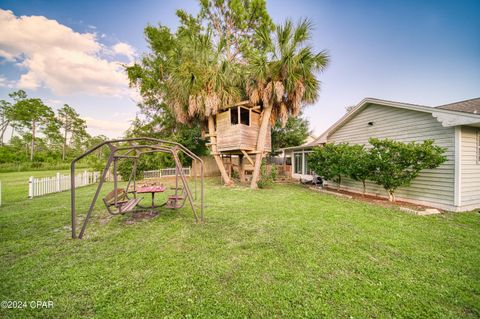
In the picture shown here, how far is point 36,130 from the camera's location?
37.4 m

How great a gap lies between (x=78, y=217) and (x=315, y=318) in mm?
6714

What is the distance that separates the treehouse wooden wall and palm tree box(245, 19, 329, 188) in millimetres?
864

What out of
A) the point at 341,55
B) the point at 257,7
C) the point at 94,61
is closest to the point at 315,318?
the point at 341,55

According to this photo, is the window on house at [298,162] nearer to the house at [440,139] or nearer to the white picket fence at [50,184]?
the house at [440,139]

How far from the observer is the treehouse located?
36.8ft

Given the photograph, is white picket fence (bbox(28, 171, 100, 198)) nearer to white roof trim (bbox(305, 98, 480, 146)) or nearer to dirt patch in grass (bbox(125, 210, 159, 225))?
dirt patch in grass (bbox(125, 210, 159, 225))

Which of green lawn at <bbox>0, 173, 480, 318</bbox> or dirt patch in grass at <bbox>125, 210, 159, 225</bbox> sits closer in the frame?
green lawn at <bbox>0, 173, 480, 318</bbox>

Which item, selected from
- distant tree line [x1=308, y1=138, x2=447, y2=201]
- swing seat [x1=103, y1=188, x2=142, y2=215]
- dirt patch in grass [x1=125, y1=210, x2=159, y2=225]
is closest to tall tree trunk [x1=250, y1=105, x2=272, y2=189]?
distant tree line [x1=308, y1=138, x2=447, y2=201]

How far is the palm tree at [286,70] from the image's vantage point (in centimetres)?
948

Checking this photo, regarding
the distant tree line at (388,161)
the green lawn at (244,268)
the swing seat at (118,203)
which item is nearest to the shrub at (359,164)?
the distant tree line at (388,161)

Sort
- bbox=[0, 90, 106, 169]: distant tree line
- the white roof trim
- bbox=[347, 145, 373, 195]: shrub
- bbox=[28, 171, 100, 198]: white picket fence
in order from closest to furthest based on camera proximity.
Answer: the white roof trim
bbox=[347, 145, 373, 195]: shrub
bbox=[28, 171, 100, 198]: white picket fence
bbox=[0, 90, 106, 169]: distant tree line

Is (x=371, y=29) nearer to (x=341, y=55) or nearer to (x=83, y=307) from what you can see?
(x=341, y=55)

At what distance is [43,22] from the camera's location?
29.3ft

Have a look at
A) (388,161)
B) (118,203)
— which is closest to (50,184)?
(118,203)
